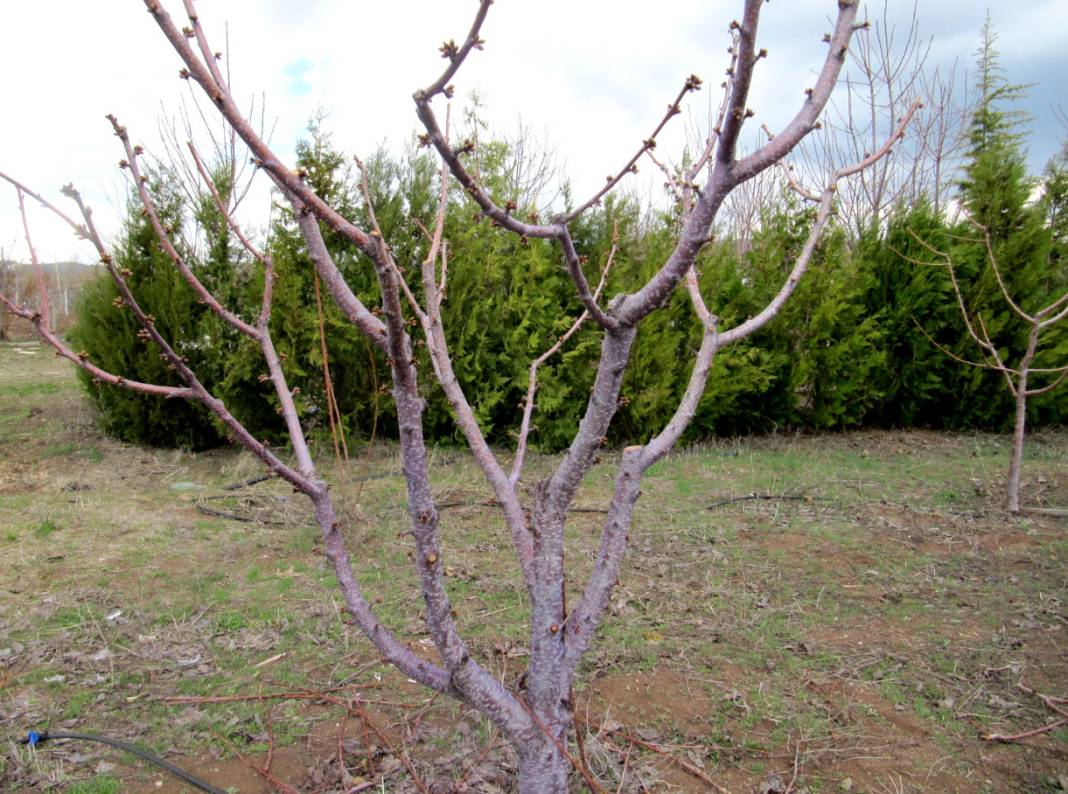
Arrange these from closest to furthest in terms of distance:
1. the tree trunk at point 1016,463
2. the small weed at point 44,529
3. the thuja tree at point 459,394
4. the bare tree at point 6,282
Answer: the thuja tree at point 459,394
the small weed at point 44,529
the tree trunk at point 1016,463
the bare tree at point 6,282

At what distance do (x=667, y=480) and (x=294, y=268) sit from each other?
3.63 meters

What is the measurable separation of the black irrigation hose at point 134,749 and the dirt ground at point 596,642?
0.03m

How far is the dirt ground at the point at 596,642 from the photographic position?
2.16m

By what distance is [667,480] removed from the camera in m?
5.77

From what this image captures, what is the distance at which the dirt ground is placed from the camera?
7.10ft

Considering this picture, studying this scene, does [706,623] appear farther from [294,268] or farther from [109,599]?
[294,268]

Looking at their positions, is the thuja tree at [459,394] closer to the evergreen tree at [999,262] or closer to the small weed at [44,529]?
the small weed at [44,529]

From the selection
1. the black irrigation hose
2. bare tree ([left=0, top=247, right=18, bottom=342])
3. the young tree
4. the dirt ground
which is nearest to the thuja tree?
the dirt ground

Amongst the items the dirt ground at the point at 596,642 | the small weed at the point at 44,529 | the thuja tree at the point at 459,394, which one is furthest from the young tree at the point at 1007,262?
the small weed at the point at 44,529

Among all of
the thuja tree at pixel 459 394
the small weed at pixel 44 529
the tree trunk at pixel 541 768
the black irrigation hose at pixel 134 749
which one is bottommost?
the black irrigation hose at pixel 134 749

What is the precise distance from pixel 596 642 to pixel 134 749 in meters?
1.66

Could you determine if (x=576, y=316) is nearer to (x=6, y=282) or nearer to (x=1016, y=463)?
(x=1016, y=463)

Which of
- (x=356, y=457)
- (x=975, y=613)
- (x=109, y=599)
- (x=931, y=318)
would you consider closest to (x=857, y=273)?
(x=931, y=318)

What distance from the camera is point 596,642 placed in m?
2.92
